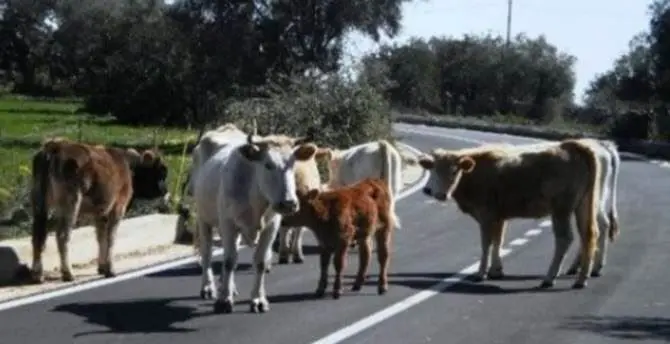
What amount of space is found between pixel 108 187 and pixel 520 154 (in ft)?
15.4

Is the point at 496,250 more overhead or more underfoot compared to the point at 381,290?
more overhead

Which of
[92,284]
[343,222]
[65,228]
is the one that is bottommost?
[92,284]

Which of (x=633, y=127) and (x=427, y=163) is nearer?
(x=427, y=163)

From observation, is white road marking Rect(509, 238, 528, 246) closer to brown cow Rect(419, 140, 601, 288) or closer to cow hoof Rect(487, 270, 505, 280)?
brown cow Rect(419, 140, 601, 288)

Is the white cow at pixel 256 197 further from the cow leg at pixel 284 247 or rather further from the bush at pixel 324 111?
the bush at pixel 324 111

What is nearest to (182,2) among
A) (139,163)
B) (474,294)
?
(139,163)

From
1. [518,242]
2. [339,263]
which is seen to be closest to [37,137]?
[518,242]

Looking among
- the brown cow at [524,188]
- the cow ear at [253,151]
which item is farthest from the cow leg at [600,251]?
the cow ear at [253,151]

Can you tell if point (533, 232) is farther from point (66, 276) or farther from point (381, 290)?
point (66, 276)

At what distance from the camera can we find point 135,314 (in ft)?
44.3

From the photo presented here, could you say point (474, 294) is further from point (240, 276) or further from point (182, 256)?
point (182, 256)

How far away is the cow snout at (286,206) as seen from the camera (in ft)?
43.3

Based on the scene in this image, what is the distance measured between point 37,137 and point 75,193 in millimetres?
27388

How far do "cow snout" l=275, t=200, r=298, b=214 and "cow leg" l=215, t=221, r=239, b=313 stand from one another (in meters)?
0.77
